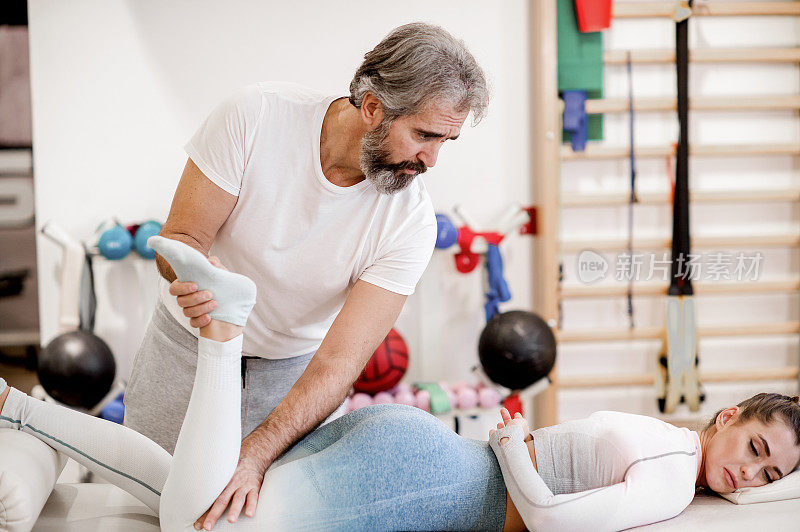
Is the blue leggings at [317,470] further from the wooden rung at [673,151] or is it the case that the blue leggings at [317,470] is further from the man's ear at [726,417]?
the wooden rung at [673,151]

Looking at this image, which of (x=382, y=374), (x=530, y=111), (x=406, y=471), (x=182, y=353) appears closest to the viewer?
(x=406, y=471)

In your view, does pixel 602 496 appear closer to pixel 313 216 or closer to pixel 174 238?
pixel 313 216

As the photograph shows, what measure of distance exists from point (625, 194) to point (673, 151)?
29cm

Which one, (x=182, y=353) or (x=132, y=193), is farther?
(x=132, y=193)

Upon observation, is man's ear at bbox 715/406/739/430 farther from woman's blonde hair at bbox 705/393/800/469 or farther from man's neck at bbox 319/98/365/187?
man's neck at bbox 319/98/365/187

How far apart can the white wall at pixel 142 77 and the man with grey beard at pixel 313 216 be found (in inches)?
59.5

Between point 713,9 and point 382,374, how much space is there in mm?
2209

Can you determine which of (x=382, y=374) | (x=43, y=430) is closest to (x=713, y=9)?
(x=382, y=374)

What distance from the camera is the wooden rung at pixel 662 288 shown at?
3160 mm

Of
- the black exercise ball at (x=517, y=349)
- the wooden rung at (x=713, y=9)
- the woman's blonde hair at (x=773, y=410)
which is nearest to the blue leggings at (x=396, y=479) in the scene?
the woman's blonde hair at (x=773, y=410)

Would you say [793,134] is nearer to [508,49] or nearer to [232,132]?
[508,49]

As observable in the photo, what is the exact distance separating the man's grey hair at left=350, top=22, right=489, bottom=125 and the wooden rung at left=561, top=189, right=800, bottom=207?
71.0 inches

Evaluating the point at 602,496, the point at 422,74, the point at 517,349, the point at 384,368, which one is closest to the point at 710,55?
the point at 517,349

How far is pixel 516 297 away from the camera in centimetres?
329
